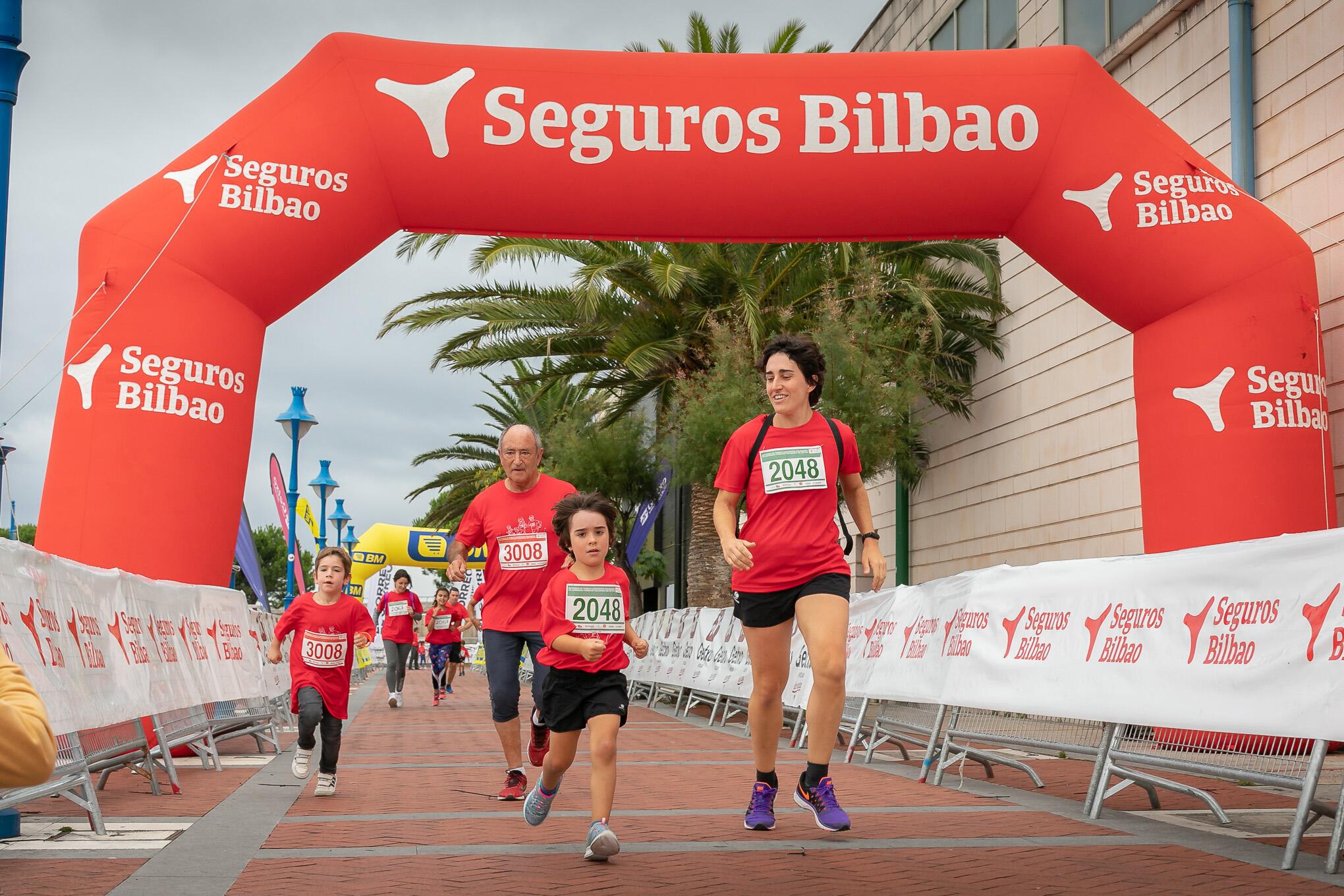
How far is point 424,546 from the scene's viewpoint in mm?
51719

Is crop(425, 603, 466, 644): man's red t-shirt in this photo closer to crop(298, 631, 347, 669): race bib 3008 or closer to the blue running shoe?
crop(298, 631, 347, 669): race bib 3008

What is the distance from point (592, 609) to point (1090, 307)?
12.6 meters

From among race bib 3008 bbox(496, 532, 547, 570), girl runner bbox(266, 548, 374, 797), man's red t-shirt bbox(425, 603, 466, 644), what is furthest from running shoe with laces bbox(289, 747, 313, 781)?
man's red t-shirt bbox(425, 603, 466, 644)

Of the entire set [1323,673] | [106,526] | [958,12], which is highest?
[958,12]

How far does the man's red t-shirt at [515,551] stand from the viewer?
7.21 metres

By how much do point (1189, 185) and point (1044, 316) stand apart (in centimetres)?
701

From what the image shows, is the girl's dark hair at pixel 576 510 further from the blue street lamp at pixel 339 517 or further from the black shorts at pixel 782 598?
the blue street lamp at pixel 339 517

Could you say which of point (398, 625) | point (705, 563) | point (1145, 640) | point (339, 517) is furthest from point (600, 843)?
point (339, 517)

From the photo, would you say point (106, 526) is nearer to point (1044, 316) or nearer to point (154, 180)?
point (154, 180)

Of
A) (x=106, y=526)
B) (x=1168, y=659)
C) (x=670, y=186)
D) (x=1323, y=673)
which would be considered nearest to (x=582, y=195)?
(x=670, y=186)

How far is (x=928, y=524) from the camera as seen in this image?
21812 millimetres

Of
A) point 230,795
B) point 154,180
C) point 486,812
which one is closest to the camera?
point 486,812

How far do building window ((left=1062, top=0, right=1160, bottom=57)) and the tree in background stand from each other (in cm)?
1248

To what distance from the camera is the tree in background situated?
27.6m
